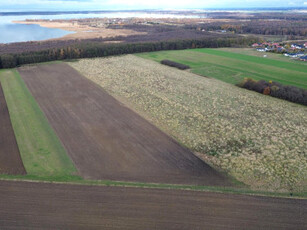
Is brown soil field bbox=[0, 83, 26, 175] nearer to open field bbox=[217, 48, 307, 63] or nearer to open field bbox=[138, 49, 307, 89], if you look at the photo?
open field bbox=[138, 49, 307, 89]

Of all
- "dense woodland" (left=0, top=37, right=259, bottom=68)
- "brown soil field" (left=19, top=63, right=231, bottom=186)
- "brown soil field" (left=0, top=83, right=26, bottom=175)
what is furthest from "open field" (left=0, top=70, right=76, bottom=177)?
"dense woodland" (left=0, top=37, right=259, bottom=68)

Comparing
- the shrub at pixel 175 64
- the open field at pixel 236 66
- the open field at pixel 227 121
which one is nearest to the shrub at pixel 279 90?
the open field at pixel 227 121

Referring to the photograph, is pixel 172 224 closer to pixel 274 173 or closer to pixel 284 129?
pixel 274 173

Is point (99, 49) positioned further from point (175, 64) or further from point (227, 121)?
point (227, 121)

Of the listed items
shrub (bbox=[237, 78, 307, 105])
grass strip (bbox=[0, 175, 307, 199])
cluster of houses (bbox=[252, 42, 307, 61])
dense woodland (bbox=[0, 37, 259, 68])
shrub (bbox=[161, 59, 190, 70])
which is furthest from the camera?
cluster of houses (bbox=[252, 42, 307, 61])

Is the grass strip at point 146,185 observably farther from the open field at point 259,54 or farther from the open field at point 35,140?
the open field at point 259,54

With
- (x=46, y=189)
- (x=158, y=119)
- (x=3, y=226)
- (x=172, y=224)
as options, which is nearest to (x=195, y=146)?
(x=158, y=119)

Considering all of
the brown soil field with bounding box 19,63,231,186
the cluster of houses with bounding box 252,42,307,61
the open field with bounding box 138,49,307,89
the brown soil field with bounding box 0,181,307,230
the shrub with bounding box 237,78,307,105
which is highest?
the cluster of houses with bounding box 252,42,307,61

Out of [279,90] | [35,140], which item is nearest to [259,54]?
[279,90]
